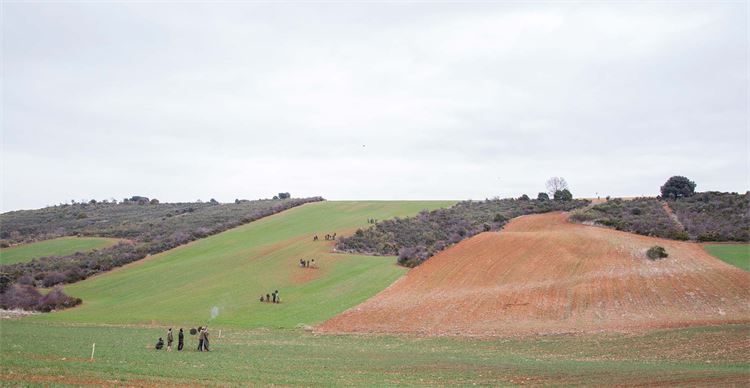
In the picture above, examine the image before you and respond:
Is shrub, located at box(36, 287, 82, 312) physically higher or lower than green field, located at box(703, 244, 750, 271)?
lower

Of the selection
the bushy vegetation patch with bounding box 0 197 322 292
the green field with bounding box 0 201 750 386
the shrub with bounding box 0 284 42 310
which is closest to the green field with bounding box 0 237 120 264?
the bushy vegetation patch with bounding box 0 197 322 292

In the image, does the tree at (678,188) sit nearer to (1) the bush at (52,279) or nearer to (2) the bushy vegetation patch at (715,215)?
(2) the bushy vegetation patch at (715,215)

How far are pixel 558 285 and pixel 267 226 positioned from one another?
2060 inches

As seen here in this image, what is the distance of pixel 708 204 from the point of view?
63875mm

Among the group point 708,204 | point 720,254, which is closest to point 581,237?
point 720,254

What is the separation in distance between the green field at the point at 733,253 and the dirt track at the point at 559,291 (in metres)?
0.81

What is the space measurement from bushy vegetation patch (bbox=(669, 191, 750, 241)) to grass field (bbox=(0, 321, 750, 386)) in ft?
75.5

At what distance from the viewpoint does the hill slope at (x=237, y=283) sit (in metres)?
44.8

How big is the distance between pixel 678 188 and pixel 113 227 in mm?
83335

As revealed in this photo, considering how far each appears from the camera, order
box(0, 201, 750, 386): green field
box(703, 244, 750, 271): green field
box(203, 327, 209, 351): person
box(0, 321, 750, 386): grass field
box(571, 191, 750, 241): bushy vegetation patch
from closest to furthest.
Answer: box(0, 321, 750, 386): grass field < box(0, 201, 750, 386): green field < box(203, 327, 209, 351): person < box(703, 244, 750, 271): green field < box(571, 191, 750, 241): bushy vegetation patch

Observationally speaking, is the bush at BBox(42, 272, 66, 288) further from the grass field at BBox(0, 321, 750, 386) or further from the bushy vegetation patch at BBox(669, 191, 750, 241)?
the bushy vegetation patch at BBox(669, 191, 750, 241)

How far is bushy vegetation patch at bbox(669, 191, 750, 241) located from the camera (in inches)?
2025

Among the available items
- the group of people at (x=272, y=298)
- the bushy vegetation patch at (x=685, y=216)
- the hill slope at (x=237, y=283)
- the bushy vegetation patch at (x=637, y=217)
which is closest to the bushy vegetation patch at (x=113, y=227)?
the hill slope at (x=237, y=283)

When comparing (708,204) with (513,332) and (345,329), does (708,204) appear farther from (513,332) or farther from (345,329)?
(345,329)
